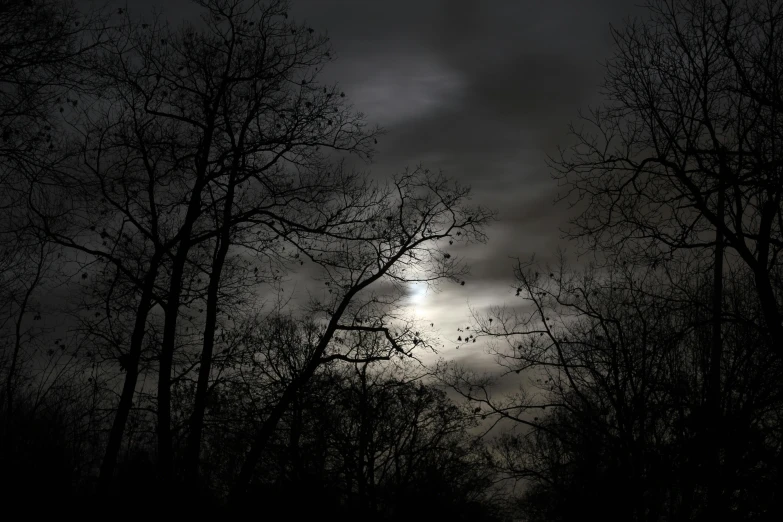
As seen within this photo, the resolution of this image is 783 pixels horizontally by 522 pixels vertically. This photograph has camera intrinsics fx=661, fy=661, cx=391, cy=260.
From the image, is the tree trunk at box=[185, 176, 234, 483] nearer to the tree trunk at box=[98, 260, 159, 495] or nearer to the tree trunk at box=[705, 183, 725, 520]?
the tree trunk at box=[98, 260, 159, 495]

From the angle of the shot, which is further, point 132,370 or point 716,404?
point 132,370

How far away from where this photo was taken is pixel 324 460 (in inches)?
1027

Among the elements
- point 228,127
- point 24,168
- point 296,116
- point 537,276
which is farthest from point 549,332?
point 24,168

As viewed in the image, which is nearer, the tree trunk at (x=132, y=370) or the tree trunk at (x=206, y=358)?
the tree trunk at (x=206, y=358)

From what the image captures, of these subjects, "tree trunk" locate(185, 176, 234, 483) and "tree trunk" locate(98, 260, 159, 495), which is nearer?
"tree trunk" locate(185, 176, 234, 483)

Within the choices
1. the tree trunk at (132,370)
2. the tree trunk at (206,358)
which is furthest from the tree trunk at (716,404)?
the tree trunk at (132,370)

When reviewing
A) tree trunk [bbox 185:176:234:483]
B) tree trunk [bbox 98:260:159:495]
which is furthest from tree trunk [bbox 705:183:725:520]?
tree trunk [bbox 98:260:159:495]

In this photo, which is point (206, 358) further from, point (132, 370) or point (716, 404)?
point (716, 404)

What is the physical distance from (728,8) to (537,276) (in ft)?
28.9

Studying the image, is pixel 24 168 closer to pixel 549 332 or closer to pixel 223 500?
pixel 223 500

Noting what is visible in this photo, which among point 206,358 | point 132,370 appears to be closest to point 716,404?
point 206,358

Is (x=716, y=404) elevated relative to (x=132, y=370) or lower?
lower

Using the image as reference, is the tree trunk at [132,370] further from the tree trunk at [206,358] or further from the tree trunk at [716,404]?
the tree trunk at [716,404]

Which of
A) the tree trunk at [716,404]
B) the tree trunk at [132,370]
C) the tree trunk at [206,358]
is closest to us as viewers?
the tree trunk at [716,404]
